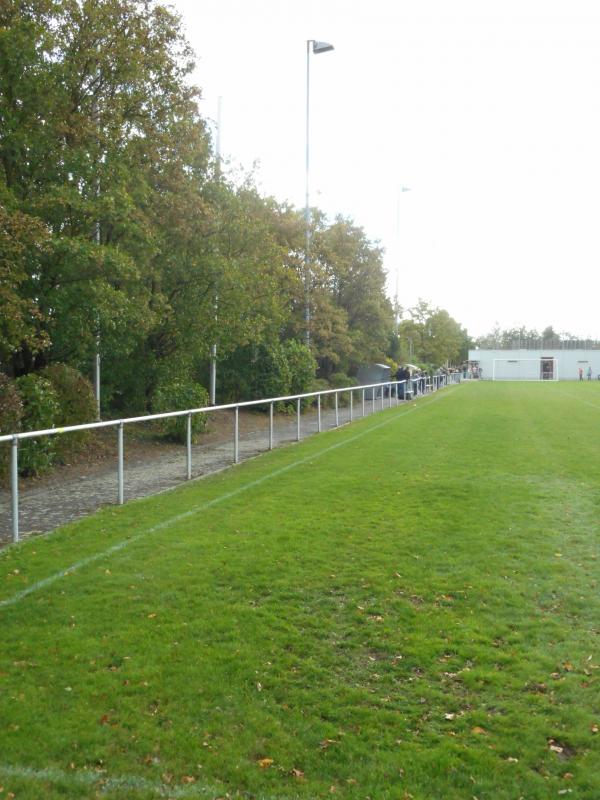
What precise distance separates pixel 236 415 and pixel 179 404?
2.79 metres

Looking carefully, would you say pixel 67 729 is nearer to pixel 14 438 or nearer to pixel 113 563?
pixel 113 563

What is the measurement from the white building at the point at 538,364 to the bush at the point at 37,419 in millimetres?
80770

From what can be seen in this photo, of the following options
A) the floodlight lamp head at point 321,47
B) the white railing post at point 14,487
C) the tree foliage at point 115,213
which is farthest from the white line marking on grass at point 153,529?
the floodlight lamp head at point 321,47

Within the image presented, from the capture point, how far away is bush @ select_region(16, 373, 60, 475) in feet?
33.8

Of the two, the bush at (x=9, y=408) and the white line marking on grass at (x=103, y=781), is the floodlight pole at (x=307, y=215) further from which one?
the white line marking on grass at (x=103, y=781)

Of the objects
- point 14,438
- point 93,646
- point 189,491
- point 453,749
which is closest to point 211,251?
point 189,491

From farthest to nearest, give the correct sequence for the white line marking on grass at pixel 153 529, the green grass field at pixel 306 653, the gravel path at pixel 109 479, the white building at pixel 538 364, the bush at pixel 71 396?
the white building at pixel 538 364, the bush at pixel 71 396, the gravel path at pixel 109 479, the white line marking on grass at pixel 153 529, the green grass field at pixel 306 653

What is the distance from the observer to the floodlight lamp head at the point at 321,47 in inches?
1200

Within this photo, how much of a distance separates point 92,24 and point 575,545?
11491 mm

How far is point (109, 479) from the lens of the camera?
10.8 m

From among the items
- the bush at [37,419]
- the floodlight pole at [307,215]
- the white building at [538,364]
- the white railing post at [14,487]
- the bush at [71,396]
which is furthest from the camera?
the white building at [538,364]

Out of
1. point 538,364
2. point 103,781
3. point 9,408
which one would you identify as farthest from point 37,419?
point 538,364

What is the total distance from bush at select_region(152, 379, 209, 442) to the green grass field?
247 inches

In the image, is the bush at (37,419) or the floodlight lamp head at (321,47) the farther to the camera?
the floodlight lamp head at (321,47)
